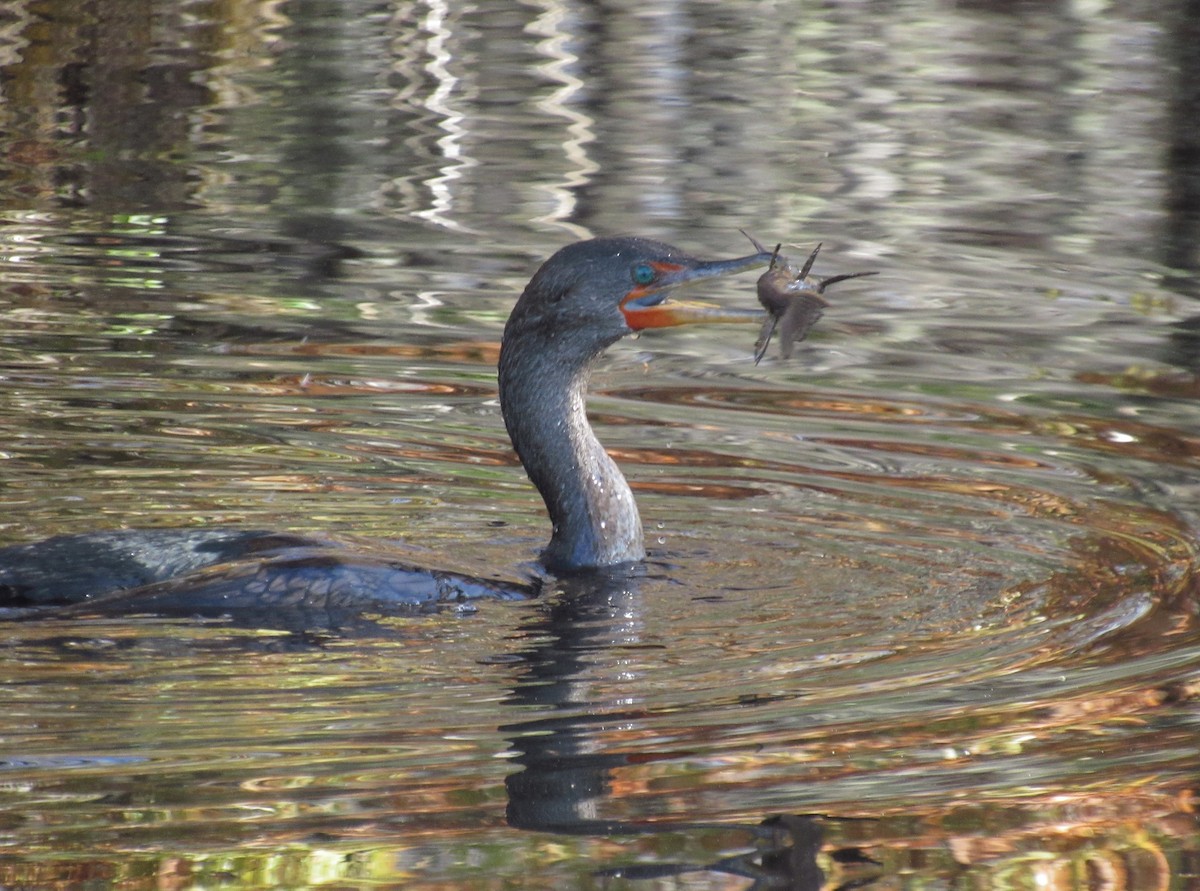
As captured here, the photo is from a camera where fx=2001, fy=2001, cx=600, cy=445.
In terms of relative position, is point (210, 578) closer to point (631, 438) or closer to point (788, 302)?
point (788, 302)

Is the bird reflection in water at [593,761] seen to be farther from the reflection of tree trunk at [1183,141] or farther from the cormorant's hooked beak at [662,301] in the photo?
the reflection of tree trunk at [1183,141]

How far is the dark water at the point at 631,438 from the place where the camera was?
417 centimetres

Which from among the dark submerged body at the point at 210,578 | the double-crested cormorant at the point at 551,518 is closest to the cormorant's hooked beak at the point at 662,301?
the double-crested cormorant at the point at 551,518

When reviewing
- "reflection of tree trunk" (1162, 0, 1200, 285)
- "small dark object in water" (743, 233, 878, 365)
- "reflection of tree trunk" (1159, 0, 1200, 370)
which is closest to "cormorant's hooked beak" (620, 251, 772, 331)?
"small dark object in water" (743, 233, 878, 365)

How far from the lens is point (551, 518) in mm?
6492

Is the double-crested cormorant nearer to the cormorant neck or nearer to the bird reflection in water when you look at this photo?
the cormorant neck

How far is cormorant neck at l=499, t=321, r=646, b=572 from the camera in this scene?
6336 millimetres

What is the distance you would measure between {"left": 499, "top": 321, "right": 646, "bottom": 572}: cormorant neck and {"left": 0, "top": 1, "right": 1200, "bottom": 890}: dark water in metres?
0.18

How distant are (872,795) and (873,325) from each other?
5.48 metres

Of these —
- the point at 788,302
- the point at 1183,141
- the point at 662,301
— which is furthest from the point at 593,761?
the point at 1183,141

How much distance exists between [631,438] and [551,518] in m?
1.36

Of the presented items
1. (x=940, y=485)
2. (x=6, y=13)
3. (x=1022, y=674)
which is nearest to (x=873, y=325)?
(x=940, y=485)

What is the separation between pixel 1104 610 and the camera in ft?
18.5

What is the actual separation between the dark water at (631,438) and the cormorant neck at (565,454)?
18cm
